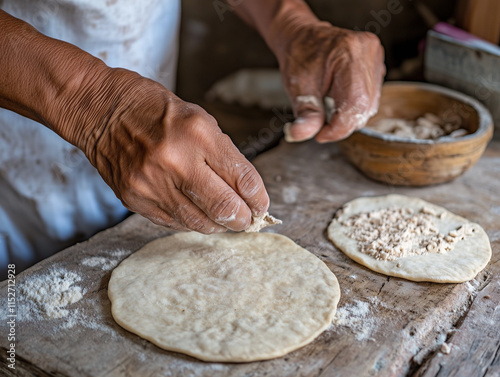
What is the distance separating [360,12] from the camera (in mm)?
3455

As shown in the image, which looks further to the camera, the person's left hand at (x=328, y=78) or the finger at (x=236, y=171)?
the person's left hand at (x=328, y=78)

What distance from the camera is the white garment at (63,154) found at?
1797mm

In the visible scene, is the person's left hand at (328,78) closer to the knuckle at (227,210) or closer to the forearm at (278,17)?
the forearm at (278,17)

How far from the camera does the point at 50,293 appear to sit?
1.47m

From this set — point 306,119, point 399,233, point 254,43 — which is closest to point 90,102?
point 306,119

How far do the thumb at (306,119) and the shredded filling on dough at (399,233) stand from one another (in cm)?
37

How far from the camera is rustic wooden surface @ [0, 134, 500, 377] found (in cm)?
124

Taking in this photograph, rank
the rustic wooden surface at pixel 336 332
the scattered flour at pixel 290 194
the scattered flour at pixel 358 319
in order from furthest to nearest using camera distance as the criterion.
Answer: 1. the scattered flour at pixel 290 194
2. the scattered flour at pixel 358 319
3. the rustic wooden surface at pixel 336 332

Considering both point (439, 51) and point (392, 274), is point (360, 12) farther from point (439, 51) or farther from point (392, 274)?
point (392, 274)

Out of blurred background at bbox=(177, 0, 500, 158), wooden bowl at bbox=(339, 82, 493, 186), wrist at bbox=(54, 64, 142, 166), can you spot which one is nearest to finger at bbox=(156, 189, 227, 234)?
wrist at bbox=(54, 64, 142, 166)

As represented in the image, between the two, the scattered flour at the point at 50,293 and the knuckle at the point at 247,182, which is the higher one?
the knuckle at the point at 247,182

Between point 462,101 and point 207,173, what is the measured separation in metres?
1.47

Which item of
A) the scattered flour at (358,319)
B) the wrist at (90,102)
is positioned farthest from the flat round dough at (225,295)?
the wrist at (90,102)

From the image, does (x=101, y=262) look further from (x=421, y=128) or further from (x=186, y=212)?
(x=421, y=128)
